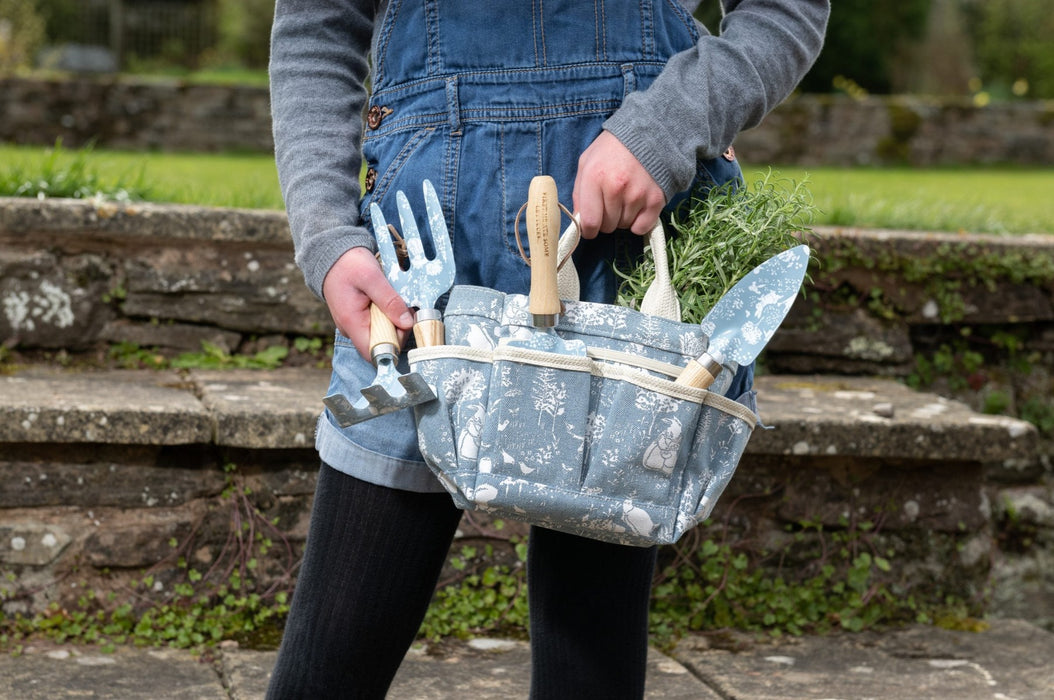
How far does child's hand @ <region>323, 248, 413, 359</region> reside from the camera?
1.09 m

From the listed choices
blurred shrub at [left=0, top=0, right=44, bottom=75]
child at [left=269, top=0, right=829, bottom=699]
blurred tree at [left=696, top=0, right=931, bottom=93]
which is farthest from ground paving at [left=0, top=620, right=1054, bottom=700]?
blurred shrub at [left=0, top=0, right=44, bottom=75]

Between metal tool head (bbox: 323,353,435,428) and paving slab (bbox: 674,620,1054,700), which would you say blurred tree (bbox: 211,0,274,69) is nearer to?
paving slab (bbox: 674,620,1054,700)

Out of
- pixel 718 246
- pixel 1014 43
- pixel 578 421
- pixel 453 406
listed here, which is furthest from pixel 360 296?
pixel 1014 43

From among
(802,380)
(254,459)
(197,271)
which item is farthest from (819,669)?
(197,271)

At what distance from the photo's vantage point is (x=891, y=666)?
2480mm

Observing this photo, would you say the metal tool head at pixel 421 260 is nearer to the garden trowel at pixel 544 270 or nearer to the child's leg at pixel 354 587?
the garden trowel at pixel 544 270

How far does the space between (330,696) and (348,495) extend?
213 mm

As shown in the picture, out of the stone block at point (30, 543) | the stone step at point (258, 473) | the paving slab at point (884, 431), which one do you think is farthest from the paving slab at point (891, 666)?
the stone block at point (30, 543)

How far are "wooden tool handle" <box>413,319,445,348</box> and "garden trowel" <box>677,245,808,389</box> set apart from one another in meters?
0.24

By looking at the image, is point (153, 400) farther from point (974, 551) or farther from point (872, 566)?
point (974, 551)

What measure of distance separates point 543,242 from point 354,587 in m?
0.43

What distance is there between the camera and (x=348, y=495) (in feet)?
3.86

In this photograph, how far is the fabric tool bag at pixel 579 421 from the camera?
1.04 metres

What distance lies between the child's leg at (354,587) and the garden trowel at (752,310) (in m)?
0.34
